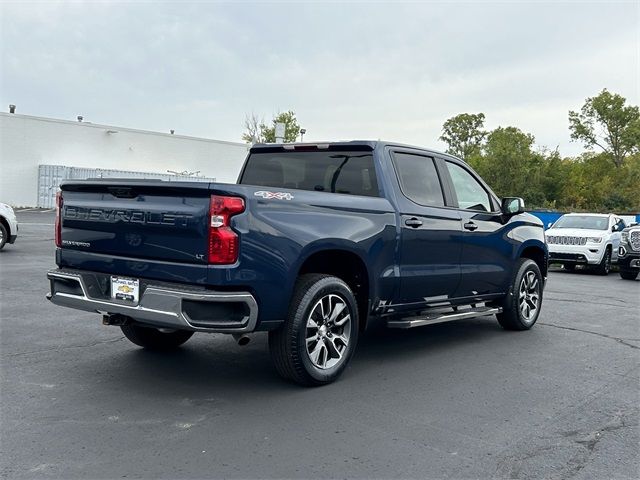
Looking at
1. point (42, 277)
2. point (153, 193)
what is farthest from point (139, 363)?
point (42, 277)

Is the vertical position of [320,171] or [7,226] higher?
[320,171]

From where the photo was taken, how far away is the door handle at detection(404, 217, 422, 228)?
577cm

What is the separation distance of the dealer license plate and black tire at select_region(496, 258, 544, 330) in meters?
4.56

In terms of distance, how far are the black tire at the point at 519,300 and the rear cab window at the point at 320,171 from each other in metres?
2.69

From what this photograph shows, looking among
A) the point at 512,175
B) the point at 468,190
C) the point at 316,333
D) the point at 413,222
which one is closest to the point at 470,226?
the point at 468,190

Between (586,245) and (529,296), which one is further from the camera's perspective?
(586,245)

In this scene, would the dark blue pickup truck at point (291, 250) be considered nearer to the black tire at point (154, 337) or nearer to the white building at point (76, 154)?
the black tire at point (154, 337)

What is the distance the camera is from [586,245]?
16781 mm

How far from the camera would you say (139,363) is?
5531 millimetres

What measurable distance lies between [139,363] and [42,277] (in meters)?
5.95

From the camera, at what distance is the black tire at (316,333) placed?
4746 mm

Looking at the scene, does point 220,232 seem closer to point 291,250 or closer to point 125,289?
point 291,250

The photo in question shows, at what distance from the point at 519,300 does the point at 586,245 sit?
10377 millimetres

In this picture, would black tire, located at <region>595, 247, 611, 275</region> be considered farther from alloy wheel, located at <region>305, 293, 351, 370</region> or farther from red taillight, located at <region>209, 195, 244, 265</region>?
red taillight, located at <region>209, 195, 244, 265</region>
